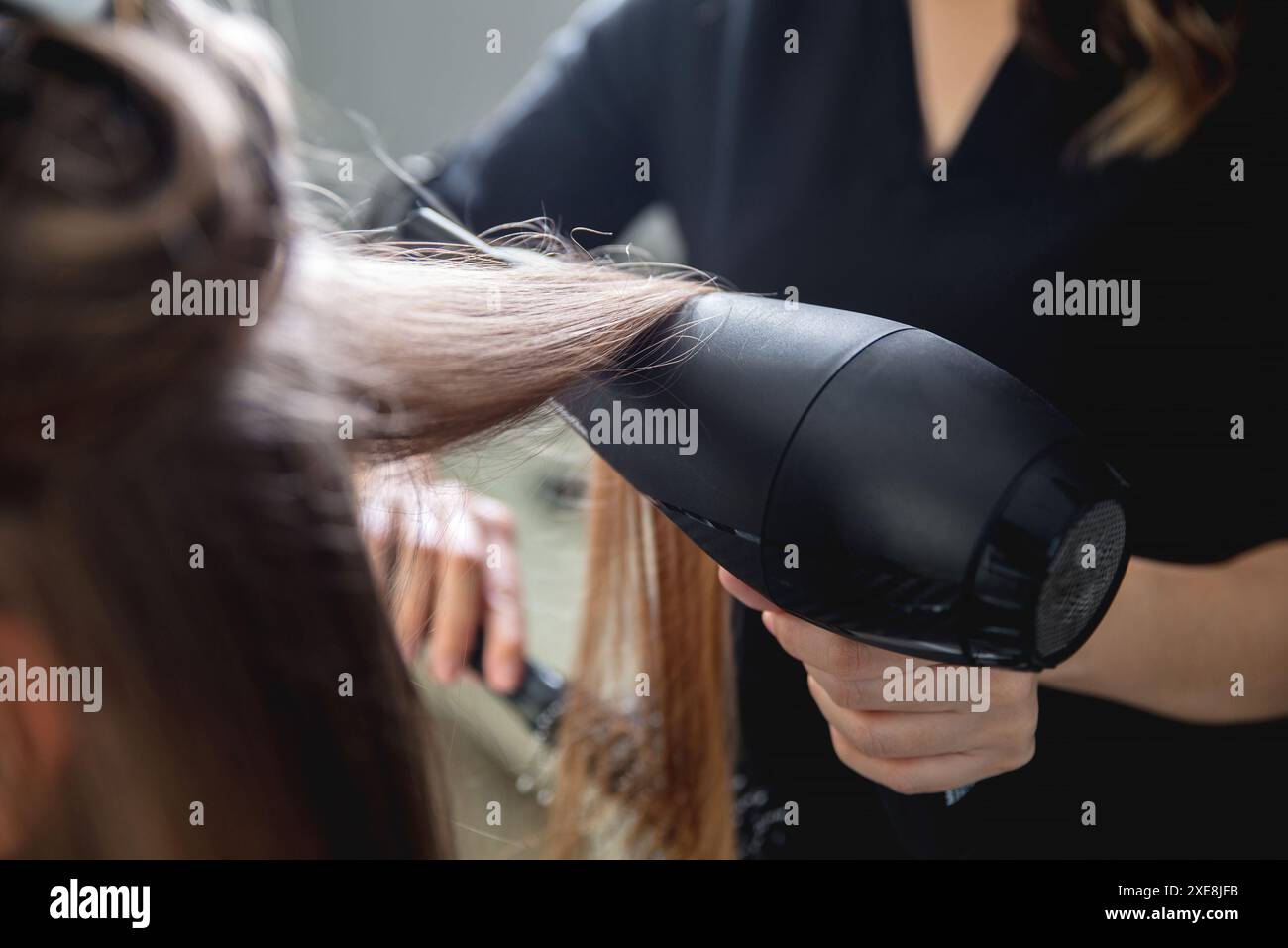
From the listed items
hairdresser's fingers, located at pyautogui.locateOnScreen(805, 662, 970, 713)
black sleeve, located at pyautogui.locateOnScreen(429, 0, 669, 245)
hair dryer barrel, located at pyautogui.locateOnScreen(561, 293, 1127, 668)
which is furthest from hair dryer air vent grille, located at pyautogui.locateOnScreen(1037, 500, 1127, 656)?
black sleeve, located at pyautogui.locateOnScreen(429, 0, 669, 245)

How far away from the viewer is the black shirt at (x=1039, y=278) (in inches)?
22.2

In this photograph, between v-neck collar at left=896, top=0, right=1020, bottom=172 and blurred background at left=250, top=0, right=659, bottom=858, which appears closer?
v-neck collar at left=896, top=0, right=1020, bottom=172

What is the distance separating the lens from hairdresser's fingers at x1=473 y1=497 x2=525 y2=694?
2.20 ft

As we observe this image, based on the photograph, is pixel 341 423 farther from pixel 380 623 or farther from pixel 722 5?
pixel 722 5

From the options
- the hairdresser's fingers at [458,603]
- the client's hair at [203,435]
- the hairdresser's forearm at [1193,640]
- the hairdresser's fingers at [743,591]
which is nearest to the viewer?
the client's hair at [203,435]

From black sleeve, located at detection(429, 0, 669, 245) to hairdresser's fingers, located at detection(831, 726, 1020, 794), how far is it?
1.51 ft

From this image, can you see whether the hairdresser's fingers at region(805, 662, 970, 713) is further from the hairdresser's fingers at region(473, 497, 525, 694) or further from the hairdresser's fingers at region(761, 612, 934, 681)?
the hairdresser's fingers at region(473, 497, 525, 694)

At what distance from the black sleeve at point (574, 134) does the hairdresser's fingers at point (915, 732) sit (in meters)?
0.45

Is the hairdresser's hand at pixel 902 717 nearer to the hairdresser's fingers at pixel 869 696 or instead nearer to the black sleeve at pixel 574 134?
the hairdresser's fingers at pixel 869 696

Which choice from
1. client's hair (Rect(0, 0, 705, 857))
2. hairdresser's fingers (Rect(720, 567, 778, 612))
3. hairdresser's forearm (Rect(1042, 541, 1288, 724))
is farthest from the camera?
hairdresser's forearm (Rect(1042, 541, 1288, 724))

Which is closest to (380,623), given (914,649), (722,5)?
(914,649)

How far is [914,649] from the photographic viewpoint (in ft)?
1.04

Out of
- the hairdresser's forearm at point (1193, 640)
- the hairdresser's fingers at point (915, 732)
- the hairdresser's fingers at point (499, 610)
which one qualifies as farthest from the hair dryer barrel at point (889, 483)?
the hairdresser's fingers at point (499, 610)

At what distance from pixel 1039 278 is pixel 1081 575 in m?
0.33
